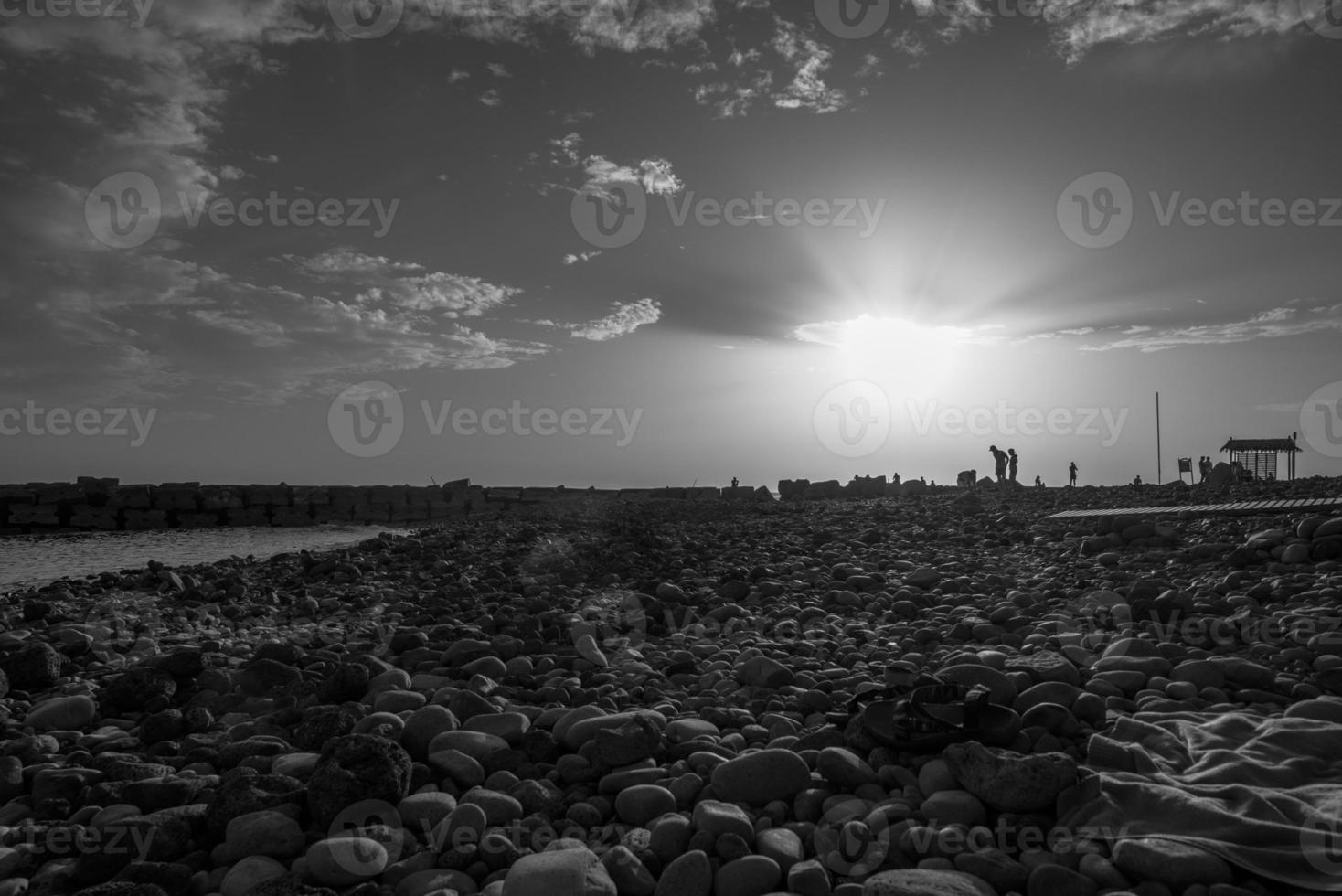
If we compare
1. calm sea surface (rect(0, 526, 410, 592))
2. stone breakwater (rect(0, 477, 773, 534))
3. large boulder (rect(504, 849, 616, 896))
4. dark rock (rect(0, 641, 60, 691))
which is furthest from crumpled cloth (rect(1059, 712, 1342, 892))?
stone breakwater (rect(0, 477, 773, 534))

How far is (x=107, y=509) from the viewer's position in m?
28.4

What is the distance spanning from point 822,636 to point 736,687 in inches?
62.2

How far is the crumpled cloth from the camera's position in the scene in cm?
261

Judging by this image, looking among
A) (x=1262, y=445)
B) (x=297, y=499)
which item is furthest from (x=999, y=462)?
(x=297, y=499)

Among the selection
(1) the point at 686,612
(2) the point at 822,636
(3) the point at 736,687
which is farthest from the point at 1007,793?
(1) the point at 686,612

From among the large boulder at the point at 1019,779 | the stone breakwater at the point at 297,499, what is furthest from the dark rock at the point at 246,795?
the stone breakwater at the point at 297,499

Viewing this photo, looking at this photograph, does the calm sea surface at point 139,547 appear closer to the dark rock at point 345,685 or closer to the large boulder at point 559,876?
the dark rock at point 345,685

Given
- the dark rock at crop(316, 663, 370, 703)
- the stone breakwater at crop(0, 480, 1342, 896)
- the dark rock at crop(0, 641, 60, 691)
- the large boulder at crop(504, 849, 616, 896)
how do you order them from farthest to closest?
the dark rock at crop(0, 641, 60, 691)
the dark rock at crop(316, 663, 370, 703)
the stone breakwater at crop(0, 480, 1342, 896)
the large boulder at crop(504, 849, 616, 896)

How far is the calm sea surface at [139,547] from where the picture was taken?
1600 cm

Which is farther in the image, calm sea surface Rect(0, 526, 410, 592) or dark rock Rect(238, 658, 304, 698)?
calm sea surface Rect(0, 526, 410, 592)

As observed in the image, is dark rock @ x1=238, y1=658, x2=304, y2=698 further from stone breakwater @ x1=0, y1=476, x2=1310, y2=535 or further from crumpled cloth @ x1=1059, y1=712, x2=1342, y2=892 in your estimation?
stone breakwater @ x1=0, y1=476, x2=1310, y2=535

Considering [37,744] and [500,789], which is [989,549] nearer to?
[500,789]

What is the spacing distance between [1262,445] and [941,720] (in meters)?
43.9

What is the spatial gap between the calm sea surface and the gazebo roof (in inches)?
1645
